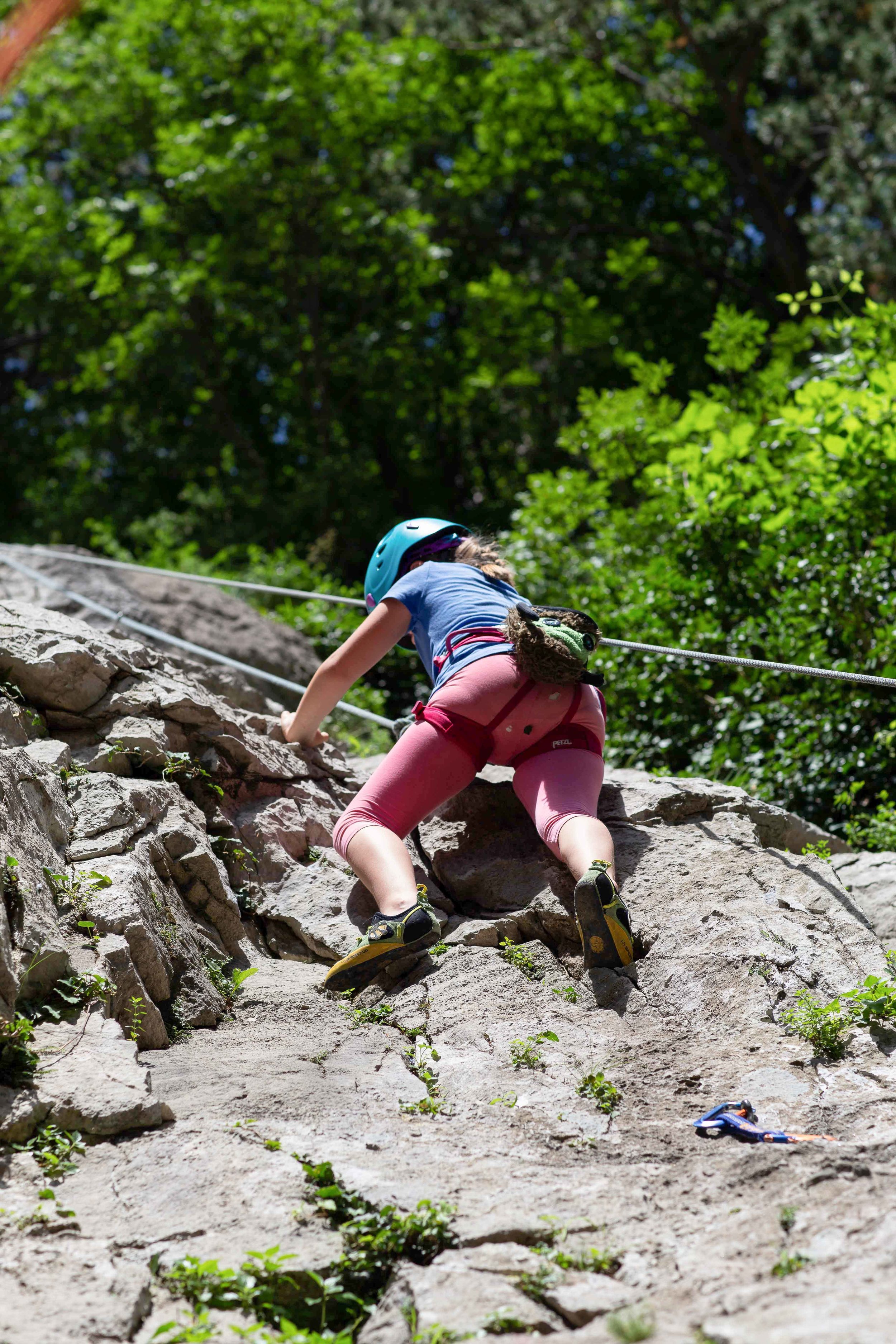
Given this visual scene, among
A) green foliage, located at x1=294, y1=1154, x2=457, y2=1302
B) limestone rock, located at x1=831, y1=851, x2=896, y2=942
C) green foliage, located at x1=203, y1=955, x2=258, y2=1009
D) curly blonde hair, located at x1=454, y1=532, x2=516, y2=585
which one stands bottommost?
limestone rock, located at x1=831, y1=851, x2=896, y2=942

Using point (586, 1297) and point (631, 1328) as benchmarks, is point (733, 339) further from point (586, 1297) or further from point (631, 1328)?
point (631, 1328)

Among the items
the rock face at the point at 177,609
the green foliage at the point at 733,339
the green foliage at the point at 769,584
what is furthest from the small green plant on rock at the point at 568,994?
the green foliage at the point at 733,339

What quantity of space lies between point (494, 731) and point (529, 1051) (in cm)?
106

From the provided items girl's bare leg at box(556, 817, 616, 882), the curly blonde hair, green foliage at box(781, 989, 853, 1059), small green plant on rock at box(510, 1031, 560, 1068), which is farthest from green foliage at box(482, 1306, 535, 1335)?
the curly blonde hair

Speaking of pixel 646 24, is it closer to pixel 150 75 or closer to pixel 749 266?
pixel 749 266

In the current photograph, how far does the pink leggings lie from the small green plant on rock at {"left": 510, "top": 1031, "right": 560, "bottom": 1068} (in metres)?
0.70

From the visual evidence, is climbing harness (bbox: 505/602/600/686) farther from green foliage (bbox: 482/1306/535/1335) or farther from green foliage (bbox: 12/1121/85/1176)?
green foliage (bbox: 482/1306/535/1335)

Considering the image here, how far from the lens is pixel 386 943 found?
3143mm

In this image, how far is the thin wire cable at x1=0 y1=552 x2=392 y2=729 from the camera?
5031 mm

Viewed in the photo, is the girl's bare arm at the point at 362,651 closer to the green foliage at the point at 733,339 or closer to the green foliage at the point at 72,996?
the green foliage at the point at 72,996

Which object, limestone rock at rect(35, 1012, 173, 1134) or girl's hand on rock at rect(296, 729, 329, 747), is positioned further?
girl's hand on rock at rect(296, 729, 329, 747)

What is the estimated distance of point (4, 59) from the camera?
34.4 feet

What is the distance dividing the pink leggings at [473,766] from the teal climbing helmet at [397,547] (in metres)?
0.70

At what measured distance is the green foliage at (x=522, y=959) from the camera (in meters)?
3.20
